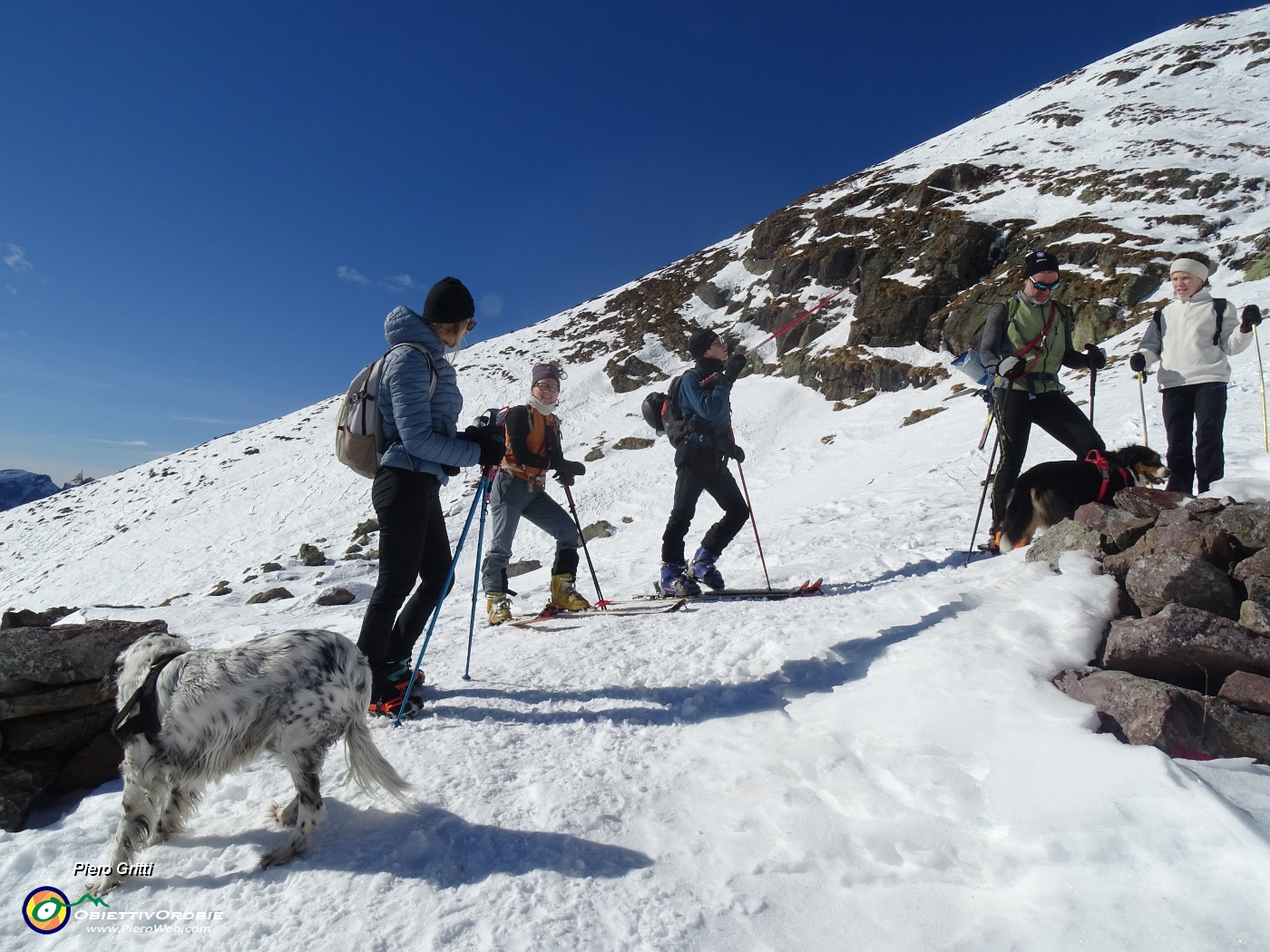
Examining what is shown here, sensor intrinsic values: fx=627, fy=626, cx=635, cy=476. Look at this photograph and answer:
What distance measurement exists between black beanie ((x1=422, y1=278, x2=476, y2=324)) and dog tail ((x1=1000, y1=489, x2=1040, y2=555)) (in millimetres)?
4985

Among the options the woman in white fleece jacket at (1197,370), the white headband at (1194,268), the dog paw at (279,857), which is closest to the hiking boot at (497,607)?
the dog paw at (279,857)

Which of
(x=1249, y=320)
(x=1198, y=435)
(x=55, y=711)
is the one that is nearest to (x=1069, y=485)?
(x=1198, y=435)

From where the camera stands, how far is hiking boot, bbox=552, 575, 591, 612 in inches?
237

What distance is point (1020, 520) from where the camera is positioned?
18.6 ft

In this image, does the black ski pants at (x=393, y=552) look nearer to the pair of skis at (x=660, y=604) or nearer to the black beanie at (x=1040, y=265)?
the pair of skis at (x=660, y=604)

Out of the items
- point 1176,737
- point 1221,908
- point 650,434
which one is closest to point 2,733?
point 1221,908

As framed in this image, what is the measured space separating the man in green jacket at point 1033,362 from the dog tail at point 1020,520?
0.33 meters

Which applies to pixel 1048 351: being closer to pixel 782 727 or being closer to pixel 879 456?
pixel 782 727

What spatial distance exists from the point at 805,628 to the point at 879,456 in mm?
12223

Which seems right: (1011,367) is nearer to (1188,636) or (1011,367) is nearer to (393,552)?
(1188,636)

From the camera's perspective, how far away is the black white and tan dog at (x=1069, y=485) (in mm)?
5391

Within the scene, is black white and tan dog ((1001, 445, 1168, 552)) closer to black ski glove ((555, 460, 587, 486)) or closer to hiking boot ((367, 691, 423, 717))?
black ski glove ((555, 460, 587, 486))

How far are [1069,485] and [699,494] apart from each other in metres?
3.18

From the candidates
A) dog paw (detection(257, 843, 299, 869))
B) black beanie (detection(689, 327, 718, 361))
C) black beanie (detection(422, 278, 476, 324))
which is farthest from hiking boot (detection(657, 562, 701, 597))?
dog paw (detection(257, 843, 299, 869))
